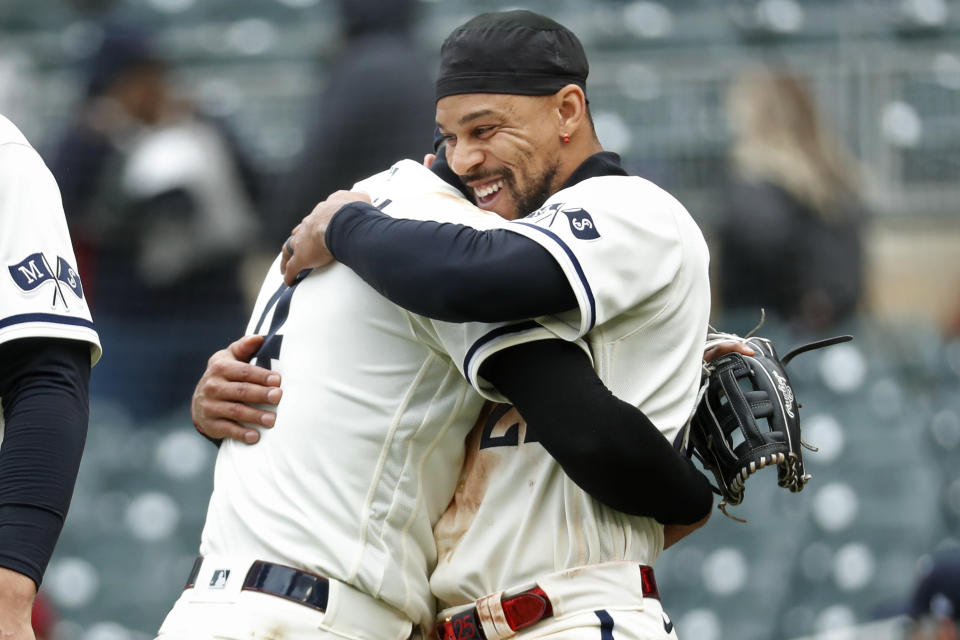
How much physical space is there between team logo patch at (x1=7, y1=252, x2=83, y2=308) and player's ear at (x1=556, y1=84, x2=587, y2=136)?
0.80m

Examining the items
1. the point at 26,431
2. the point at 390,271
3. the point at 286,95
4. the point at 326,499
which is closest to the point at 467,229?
the point at 390,271

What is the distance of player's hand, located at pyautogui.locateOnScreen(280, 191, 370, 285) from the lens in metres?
2.14

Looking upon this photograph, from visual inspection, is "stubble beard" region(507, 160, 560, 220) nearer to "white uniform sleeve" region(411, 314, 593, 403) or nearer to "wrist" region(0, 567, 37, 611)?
"white uniform sleeve" region(411, 314, 593, 403)

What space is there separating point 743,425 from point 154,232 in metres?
3.80

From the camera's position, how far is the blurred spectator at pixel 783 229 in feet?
17.7

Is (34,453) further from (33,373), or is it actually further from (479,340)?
(479,340)

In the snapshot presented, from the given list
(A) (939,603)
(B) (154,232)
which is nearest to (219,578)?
(A) (939,603)

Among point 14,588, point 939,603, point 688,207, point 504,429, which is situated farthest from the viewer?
point 688,207

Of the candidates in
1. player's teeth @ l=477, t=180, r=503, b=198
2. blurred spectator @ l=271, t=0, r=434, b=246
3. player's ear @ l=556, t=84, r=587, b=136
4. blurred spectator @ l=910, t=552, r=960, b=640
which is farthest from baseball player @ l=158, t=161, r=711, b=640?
blurred spectator @ l=271, t=0, r=434, b=246

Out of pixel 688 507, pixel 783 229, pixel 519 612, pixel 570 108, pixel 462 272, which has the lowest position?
pixel 783 229

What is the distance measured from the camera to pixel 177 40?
20.1ft

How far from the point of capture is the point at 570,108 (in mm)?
2277

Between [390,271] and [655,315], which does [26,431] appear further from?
[655,315]

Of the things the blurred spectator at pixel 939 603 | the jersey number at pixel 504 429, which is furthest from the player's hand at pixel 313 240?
the blurred spectator at pixel 939 603
